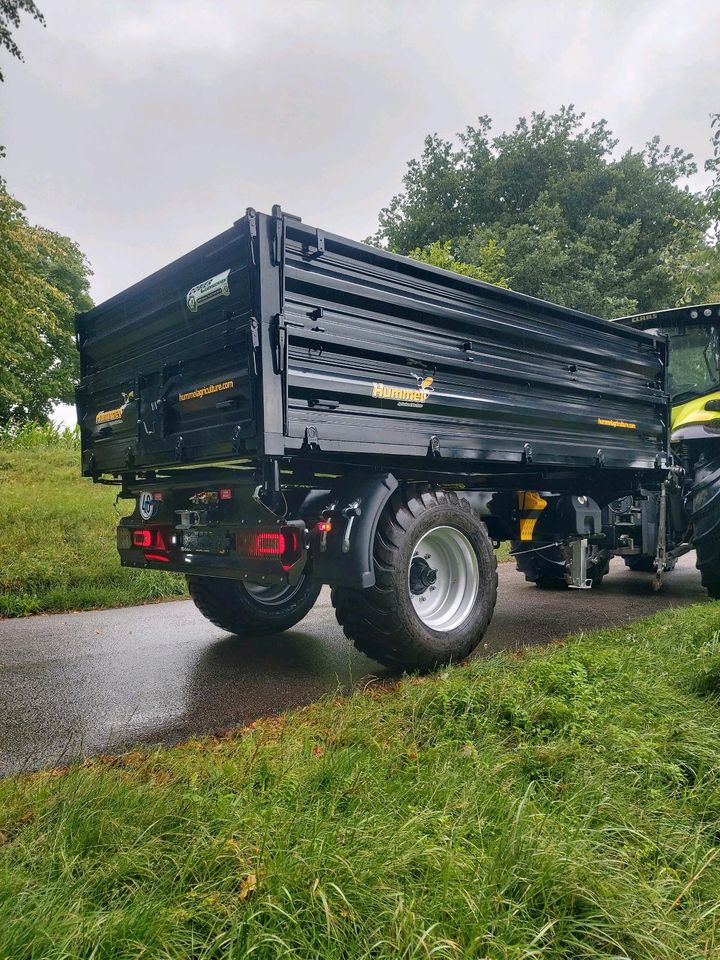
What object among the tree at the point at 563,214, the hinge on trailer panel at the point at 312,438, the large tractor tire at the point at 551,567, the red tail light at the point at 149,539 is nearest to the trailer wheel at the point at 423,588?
the hinge on trailer panel at the point at 312,438

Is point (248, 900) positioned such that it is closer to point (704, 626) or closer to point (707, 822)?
point (707, 822)

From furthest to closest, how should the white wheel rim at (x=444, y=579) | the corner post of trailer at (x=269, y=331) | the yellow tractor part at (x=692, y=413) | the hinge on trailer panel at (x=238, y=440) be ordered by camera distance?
1. the yellow tractor part at (x=692, y=413)
2. the white wheel rim at (x=444, y=579)
3. the hinge on trailer panel at (x=238, y=440)
4. the corner post of trailer at (x=269, y=331)

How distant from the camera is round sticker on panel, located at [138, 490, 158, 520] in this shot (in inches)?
178

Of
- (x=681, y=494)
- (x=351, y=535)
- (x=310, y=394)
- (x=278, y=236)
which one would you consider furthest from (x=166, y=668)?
(x=681, y=494)

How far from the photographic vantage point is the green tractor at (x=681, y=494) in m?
6.10

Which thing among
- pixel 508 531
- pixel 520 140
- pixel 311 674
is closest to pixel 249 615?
pixel 311 674

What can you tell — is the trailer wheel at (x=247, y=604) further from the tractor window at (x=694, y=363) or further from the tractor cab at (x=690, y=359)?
the tractor window at (x=694, y=363)

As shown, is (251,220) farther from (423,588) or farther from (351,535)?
(423,588)

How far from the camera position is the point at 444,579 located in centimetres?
448

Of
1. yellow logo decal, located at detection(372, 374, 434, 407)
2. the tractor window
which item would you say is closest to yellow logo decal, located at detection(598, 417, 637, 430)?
the tractor window

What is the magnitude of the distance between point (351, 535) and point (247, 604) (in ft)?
5.82

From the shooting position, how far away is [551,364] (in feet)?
16.6

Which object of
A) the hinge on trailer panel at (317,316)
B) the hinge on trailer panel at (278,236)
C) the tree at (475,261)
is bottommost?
the hinge on trailer panel at (317,316)

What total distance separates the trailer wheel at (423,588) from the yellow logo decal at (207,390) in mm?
1208
